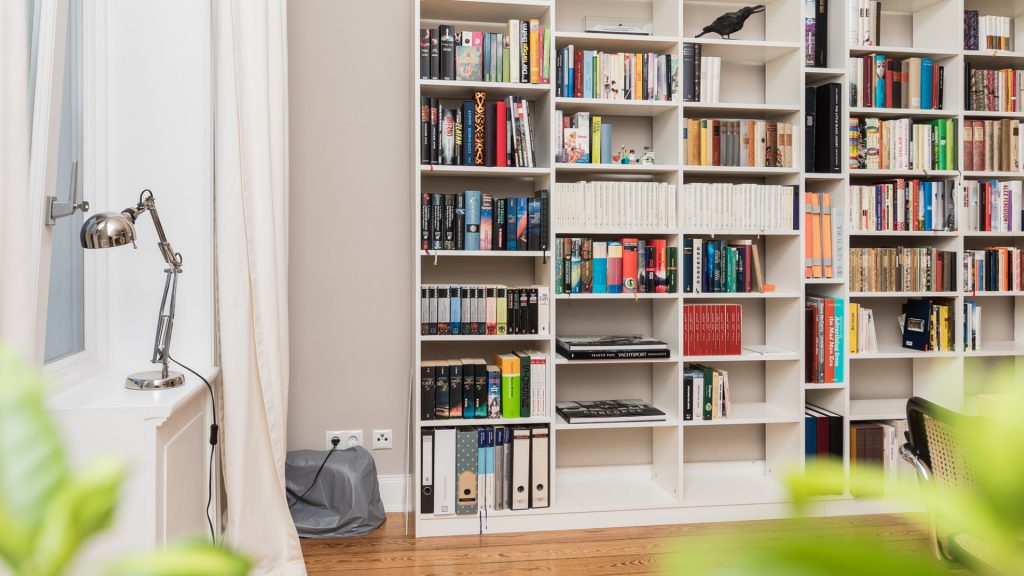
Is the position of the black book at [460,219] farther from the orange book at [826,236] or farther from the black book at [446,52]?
the orange book at [826,236]

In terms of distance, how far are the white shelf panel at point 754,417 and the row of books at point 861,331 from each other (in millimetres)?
412

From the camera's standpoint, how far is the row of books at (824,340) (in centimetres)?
318

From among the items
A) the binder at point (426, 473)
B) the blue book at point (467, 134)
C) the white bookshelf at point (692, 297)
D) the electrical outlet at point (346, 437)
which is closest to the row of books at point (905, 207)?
the white bookshelf at point (692, 297)

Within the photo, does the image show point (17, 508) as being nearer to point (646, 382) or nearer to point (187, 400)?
point (187, 400)

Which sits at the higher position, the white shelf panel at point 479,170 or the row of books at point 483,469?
the white shelf panel at point 479,170

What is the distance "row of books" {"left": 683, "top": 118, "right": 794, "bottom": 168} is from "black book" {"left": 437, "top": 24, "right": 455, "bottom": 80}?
1.10 metres

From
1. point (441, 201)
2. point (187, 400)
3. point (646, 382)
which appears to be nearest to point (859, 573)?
point (187, 400)

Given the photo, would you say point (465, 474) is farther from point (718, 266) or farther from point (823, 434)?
point (823, 434)

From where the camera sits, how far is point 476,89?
9.76ft

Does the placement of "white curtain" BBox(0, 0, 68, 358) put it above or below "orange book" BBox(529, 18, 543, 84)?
below

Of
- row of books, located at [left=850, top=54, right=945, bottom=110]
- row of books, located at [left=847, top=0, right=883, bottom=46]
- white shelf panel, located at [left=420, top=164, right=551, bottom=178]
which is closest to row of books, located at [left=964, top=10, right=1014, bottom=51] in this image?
row of books, located at [left=850, top=54, right=945, bottom=110]

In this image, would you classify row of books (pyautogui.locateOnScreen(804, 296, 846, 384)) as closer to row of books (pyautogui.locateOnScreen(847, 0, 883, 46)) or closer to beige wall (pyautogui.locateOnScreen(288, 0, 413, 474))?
row of books (pyautogui.locateOnScreen(847, 0, 883, 46))

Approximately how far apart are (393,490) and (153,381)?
1.45m

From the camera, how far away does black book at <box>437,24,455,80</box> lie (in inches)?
114
